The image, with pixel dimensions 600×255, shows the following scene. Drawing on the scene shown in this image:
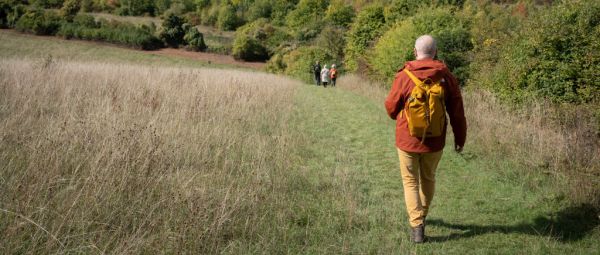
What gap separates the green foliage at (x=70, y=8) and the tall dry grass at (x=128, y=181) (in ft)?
195

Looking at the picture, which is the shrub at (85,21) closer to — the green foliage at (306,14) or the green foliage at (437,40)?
the green foliage at (306,14)

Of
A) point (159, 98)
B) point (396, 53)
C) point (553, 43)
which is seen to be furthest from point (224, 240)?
point (396, 53)

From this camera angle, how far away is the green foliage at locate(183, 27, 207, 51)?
56.2 metres

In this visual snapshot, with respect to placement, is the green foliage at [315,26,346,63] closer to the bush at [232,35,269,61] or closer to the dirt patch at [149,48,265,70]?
the dirt patch at [149,48,265,70]

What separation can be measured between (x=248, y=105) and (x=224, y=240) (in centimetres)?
614

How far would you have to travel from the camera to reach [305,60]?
134 ft

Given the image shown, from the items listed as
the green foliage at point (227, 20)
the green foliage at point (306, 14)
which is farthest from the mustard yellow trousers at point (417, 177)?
the green foliage at point (227, 20)

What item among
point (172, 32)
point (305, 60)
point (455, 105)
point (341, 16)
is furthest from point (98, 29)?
point (455, 105)

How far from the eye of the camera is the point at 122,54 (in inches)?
1859

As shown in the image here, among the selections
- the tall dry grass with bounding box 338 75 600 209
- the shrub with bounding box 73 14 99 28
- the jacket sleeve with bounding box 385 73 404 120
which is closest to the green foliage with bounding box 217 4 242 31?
the shrub with bounding box 73 14 99 28

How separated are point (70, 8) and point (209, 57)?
2793 cm

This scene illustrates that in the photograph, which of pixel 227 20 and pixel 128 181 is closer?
pixel 128 181

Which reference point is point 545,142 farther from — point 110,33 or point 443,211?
point 110,33

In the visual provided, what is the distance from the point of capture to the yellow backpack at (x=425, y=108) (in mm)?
3371
